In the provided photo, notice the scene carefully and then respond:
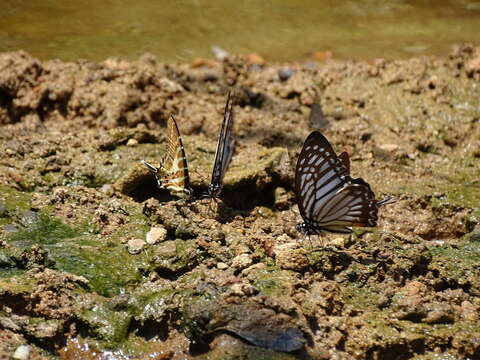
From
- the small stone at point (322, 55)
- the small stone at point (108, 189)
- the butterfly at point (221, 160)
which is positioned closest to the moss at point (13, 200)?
the small stone at point (108, 189)

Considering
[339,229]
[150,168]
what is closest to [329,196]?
[339,229]

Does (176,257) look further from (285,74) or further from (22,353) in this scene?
(285,74)

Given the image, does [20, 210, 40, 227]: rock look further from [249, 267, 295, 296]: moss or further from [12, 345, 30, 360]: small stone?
[249, 267, 295, 296]: moss

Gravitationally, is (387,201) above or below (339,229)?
above

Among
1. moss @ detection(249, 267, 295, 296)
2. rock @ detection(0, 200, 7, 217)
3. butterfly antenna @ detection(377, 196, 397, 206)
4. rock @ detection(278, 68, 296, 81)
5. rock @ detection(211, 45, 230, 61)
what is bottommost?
moss @ detection(249, 267, 295, 296)

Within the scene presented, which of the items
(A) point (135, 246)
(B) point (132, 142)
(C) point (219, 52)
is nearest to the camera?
(A) point (135, 246)

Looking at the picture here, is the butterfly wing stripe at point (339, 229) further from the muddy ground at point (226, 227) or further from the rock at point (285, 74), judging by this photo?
the rock at point (285, 74)

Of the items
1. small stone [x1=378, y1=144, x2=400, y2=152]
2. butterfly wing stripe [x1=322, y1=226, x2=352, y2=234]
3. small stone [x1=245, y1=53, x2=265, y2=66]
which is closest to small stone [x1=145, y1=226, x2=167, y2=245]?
butterfly wing stripe [x1=322, y1=226, x2=352, y2=234]
